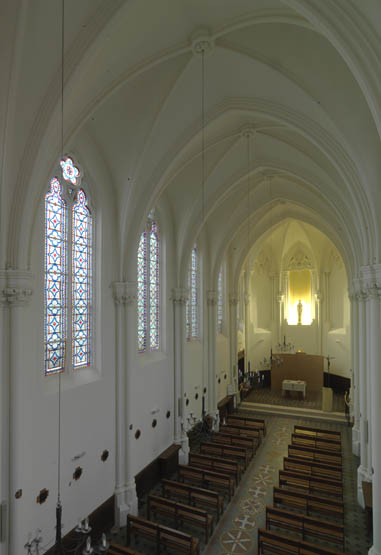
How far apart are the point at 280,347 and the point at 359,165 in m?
23.1

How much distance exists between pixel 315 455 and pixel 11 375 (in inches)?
489

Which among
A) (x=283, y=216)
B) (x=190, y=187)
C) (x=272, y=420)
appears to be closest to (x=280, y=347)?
(x=272, y=420)

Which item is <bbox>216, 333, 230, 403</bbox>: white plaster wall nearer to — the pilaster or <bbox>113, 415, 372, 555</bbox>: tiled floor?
<bbox>113, 415, 372, 555</bbox>: tiled floor

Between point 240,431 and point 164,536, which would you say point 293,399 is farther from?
point 164,536

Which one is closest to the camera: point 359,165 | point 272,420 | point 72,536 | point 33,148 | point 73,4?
point 73,4

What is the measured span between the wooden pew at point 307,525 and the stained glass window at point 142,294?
6767 millimetres

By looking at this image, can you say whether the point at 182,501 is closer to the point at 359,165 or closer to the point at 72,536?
the point at 72,536

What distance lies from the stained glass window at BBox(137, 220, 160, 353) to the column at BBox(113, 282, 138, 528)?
1.97 meters

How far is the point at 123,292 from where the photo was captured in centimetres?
1214

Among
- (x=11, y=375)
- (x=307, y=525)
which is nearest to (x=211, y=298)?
(x=307, y=525)

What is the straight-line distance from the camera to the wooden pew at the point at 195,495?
460 inches

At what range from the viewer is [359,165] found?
902 centimetres

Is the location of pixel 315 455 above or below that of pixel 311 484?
below

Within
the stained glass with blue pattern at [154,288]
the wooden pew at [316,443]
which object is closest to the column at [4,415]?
the stained glass with blue pattern at [154,288]
